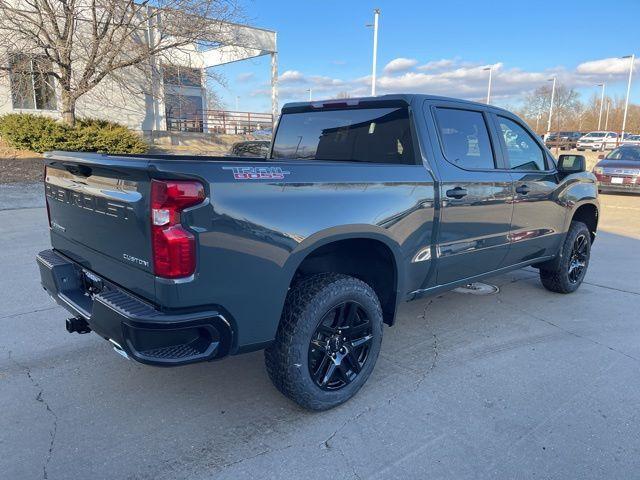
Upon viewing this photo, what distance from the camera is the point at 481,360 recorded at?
3.75 m

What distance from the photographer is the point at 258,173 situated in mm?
2473

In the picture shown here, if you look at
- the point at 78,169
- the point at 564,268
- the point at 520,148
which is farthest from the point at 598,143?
the point at 78,169

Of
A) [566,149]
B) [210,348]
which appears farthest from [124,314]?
[566,149]

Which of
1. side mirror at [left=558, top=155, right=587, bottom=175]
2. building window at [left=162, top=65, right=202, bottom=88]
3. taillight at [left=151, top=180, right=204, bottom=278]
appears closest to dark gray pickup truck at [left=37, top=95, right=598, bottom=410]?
taillight at [left=151, top=180, right=204, bottom=278]

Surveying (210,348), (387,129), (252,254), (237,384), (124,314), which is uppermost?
(387,129)

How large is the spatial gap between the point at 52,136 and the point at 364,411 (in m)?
16.2

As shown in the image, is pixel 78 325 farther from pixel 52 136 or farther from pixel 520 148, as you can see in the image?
pixel 52 136

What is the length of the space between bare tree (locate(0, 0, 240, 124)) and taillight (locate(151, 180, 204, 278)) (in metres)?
16.3

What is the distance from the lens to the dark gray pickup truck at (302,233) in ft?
7.62

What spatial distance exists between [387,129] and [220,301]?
75.8 inches

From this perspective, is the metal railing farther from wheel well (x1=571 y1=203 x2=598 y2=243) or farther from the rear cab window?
wheel well (x1=571 y1=203 x2=598 y2=243)

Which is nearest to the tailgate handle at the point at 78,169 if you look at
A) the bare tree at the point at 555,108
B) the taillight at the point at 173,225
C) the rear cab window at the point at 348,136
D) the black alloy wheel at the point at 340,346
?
the taillight at the point at 173,225

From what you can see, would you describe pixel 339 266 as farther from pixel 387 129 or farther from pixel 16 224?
pixel 16 224

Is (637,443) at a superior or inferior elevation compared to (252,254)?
inferior
